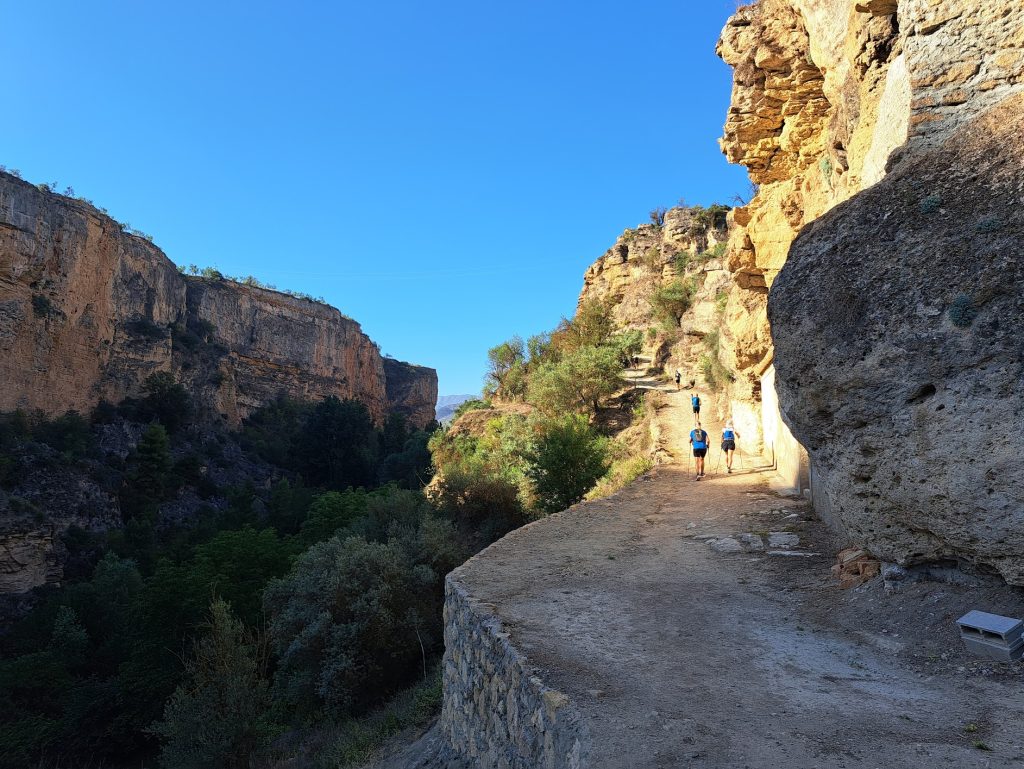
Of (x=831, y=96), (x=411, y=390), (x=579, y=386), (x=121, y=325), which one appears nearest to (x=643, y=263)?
(x=579, y=386)

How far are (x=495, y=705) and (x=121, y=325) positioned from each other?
45.9 metres

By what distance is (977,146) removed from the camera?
4371 millimetres

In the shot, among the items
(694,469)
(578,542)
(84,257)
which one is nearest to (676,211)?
(694,469)

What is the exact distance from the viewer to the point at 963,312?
3.96 metres

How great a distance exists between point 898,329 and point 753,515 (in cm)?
477

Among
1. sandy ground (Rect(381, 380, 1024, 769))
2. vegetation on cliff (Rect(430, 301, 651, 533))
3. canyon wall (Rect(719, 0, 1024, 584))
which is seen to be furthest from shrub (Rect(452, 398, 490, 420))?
canyon wall (Rect(719, 0, 1024, 584))

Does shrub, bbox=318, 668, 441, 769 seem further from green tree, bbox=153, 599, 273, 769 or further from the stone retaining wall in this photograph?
green tree, bbox=153, 599, 273, 769

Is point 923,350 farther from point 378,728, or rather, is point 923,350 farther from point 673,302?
point 673,302

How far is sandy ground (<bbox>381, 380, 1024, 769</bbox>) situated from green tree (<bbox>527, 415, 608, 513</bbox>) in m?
5.43

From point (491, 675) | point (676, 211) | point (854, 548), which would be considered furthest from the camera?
point (676, 211)

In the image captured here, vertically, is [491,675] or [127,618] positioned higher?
[491,675]

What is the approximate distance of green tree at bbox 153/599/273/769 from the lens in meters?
Answer: 9.46

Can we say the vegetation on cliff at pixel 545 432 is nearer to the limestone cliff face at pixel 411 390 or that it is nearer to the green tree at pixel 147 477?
the green tree at pixel 147 477

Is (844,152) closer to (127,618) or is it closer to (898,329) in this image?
(898,329)
